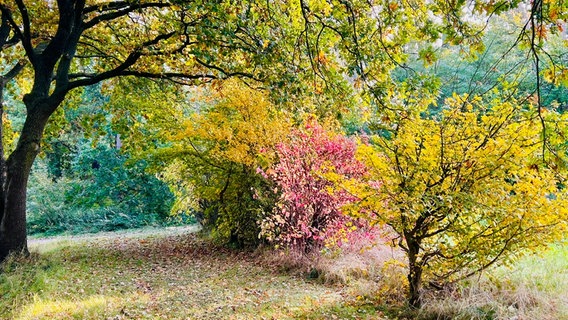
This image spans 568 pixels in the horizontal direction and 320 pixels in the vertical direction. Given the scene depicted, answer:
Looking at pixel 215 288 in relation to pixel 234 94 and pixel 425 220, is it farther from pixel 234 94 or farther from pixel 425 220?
pixel 234 94

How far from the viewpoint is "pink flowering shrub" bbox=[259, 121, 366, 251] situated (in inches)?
313

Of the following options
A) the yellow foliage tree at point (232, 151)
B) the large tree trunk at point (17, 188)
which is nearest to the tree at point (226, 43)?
the large tree trunk at point (17, 188)

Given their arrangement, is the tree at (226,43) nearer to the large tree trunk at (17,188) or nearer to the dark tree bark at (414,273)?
the large tree trunk at (17,188)

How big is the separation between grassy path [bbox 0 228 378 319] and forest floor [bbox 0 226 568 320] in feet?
0.04

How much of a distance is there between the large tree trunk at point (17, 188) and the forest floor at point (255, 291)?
1.49 feet

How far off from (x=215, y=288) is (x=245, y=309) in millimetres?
1417

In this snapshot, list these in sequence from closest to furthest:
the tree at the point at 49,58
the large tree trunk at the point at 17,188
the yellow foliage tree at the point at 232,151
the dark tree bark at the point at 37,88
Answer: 1. the tree at the point at 49,58
2. the dark tree bark at the point at 37,88
3. the large tree trunk at the point at 17,188
4. the yellow foliage tree at the point at 232,151

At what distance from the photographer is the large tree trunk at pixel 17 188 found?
25.1ft

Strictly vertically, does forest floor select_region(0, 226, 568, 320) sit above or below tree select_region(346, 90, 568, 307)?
below

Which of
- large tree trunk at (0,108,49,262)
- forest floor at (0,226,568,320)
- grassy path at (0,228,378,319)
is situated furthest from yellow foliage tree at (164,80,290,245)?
large tree trunk at (0,108,49,262)

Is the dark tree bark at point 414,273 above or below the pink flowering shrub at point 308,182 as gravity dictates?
below

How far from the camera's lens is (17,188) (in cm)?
771

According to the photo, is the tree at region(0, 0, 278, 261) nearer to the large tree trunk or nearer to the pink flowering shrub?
the large tree trunk

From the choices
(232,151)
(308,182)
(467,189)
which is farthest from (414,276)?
(232,151)
